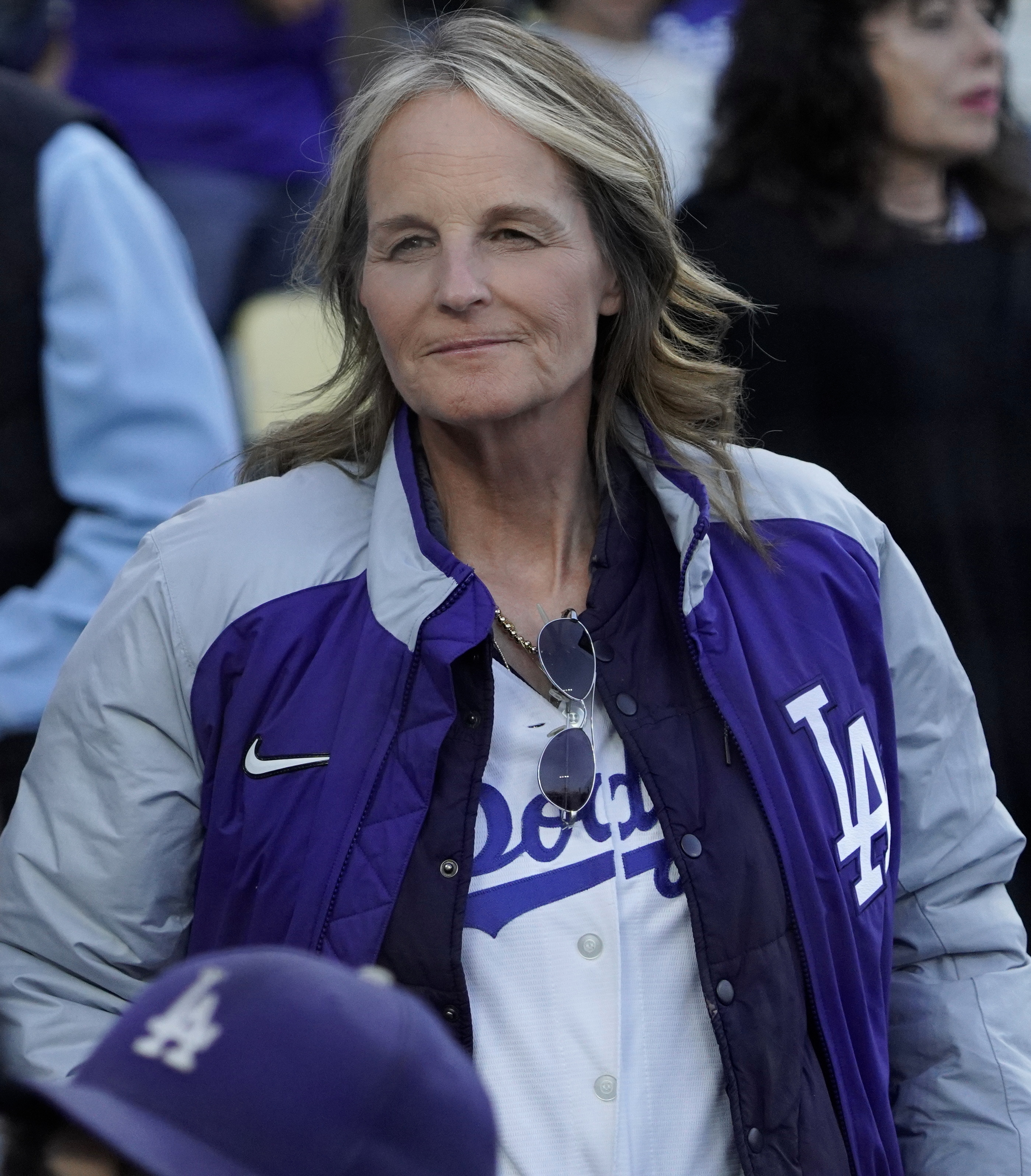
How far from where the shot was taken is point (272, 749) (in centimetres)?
189

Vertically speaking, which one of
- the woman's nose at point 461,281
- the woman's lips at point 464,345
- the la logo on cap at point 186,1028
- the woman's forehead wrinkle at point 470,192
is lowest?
the la logo on cap at point 186,1028

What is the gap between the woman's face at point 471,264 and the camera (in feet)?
6.67

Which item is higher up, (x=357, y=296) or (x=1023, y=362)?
(x=357, y=296)

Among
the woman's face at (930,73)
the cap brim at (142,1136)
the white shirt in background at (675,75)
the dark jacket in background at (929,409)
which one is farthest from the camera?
the white shirt in background at (675,75)

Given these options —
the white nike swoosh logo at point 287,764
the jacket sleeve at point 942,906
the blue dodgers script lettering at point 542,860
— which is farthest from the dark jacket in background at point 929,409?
the white nike swoosh logo at point 287,764

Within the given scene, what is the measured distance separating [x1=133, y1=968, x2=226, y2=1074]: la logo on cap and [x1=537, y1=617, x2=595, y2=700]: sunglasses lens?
0.86 meters

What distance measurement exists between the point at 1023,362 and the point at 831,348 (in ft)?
1.10

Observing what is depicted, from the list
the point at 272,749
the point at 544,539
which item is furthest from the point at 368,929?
the point at 544,539

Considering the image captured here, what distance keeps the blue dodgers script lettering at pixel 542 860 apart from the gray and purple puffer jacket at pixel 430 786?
16 mm

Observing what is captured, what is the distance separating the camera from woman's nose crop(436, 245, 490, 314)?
1999 mm

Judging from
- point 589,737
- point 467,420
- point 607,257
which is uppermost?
point 607,257

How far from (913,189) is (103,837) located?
2.05 m

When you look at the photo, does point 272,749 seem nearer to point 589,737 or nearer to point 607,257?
point 589,737

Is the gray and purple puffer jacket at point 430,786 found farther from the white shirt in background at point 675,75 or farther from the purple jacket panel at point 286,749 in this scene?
the white shirt in background at point 675,75
